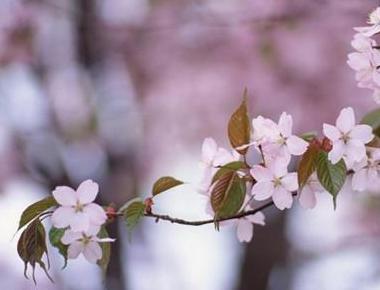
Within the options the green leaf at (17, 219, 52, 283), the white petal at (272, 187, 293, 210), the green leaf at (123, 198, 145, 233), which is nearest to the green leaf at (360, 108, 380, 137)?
the white petal at (272, 187, 293, 210)

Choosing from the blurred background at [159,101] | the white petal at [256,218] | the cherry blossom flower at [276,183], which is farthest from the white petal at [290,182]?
the blurred background at [159,101]

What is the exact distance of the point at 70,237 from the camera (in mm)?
885

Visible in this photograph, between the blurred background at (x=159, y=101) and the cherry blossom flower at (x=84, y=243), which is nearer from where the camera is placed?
the cherry blossom flower at (x=84, y=243)

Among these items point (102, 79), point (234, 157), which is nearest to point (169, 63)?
point (102, 79)

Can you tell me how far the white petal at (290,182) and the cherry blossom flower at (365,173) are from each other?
0.20ft

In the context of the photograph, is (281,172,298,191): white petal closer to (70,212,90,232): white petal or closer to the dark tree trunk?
(70,212,90,232): white petal

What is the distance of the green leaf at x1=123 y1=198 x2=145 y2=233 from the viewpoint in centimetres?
88

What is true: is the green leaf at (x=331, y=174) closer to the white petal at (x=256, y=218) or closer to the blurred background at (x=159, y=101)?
the white petal at (x=256, y=218)

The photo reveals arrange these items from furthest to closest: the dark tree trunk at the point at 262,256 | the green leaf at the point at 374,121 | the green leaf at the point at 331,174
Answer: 1. the dark tree trunk at the point at 262,256
2. the green leaf at the point at 374,121
3. the green leaf at the point at 331,174

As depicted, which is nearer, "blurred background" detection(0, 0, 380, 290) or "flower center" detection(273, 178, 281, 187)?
"flower center" detection(273, 178, 281, 187)

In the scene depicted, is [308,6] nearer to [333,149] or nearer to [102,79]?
[102,79]

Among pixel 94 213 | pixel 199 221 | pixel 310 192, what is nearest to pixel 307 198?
pixel 310 192

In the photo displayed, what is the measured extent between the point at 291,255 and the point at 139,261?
716 millimetres

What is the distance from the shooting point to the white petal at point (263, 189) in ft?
2.85
